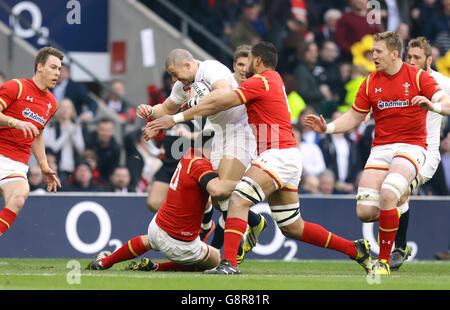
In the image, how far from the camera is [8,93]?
9914 mm

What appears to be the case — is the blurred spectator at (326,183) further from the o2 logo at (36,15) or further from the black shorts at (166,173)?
the o2 logo at (36,15)

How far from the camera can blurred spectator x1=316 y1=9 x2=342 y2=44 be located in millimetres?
17853

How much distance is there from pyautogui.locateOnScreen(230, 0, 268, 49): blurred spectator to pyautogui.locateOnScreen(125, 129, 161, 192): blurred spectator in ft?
10.8

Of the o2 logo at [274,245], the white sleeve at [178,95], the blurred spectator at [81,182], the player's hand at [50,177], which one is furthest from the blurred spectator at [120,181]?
the white sleeve at [178,95]

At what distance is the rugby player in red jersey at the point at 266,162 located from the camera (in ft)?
29.6

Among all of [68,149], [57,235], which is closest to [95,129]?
[68,149]

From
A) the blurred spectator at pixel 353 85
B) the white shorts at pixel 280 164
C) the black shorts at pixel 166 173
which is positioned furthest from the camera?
the blurred spectator at pixel 353 85

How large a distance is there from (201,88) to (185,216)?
1.38 metres

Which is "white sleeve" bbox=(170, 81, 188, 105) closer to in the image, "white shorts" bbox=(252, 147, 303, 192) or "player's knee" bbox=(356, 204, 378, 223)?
"white shorts" bbox=(252, 147, 303, 192)

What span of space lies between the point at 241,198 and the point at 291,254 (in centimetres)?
455

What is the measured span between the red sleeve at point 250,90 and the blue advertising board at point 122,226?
4.21m

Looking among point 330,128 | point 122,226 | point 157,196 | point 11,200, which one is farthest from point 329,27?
point 11,200

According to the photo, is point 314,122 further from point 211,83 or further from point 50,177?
point 50,177

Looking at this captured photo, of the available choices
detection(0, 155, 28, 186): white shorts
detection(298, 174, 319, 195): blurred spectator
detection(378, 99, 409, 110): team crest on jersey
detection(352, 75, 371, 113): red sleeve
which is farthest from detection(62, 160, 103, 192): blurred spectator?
detection(378, 99, 409, 110): team crest on jersey
